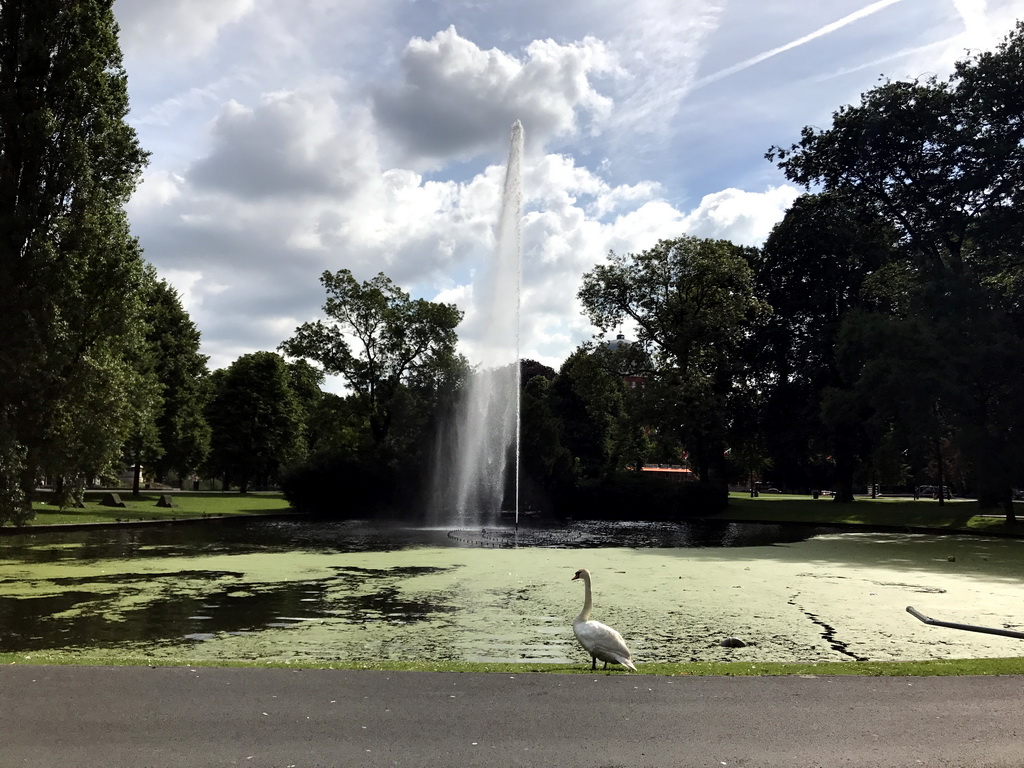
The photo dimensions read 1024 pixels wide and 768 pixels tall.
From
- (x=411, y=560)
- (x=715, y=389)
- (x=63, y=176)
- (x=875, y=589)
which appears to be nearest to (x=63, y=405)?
(x=63, y=176)

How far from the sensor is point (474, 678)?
26.7ft

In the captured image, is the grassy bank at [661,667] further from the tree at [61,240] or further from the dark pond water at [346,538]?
the tree at [61,240]

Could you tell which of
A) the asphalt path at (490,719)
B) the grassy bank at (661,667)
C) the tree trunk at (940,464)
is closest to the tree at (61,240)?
the grassy bank at (661,667)

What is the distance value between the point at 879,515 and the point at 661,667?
39363 mm

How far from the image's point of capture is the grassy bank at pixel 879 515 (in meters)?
36.8

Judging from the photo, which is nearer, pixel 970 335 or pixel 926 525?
pixel 970 335

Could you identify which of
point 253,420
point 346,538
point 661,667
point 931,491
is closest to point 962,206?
point 346,538

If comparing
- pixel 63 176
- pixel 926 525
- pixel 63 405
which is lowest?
pixel 926 525

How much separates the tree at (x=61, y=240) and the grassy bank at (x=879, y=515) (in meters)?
35.1

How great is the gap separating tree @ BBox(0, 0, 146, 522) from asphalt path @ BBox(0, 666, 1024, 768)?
1789cm

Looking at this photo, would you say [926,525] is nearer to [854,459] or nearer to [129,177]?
[854,459]

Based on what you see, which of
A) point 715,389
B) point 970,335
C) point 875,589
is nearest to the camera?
point 875,589

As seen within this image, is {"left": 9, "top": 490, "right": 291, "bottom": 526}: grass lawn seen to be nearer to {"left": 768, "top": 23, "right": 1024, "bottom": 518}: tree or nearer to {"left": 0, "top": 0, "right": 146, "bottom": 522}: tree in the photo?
{"left": 0, "top": 0, "right": 146, "bottom": 522}: tree

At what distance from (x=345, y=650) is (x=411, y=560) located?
12.2 meters
